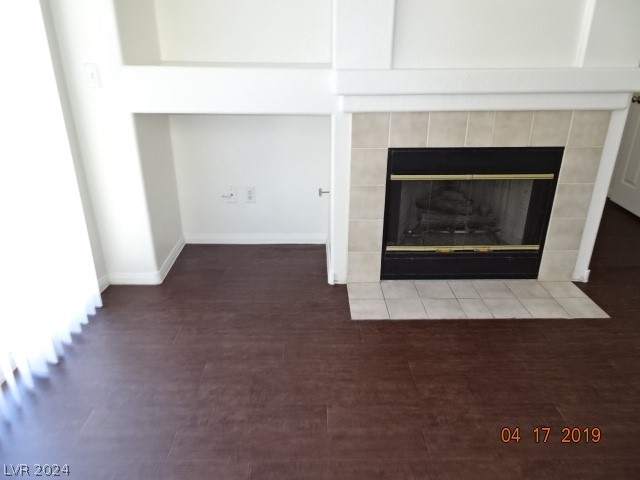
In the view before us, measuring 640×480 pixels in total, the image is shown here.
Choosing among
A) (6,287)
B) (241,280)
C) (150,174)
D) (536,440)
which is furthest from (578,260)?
(6,287)

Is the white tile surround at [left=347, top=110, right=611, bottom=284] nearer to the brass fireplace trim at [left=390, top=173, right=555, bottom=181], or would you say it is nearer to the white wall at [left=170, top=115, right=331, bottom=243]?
the brass fireplace trim at [left=390, top=173, right=555, bottom=181]

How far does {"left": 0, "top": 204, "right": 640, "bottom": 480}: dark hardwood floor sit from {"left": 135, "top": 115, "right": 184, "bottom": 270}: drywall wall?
1.09 feet

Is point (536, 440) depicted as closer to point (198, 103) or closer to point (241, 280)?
point (241, 280)

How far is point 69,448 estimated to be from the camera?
1608 mm

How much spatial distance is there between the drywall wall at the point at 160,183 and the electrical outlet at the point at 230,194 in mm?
322

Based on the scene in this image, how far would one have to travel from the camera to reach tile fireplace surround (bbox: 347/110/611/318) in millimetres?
2357

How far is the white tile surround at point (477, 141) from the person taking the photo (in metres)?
2.36

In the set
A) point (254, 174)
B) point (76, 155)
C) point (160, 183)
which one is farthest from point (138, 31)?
point (254, 174)

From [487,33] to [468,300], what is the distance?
4.49 feet

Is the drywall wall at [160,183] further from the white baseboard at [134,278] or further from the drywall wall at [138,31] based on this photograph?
the drywall wall at [138,31]

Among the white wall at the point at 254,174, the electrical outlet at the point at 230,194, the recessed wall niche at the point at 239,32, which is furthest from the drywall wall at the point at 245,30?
the electrical outlet at the point at 230,194
